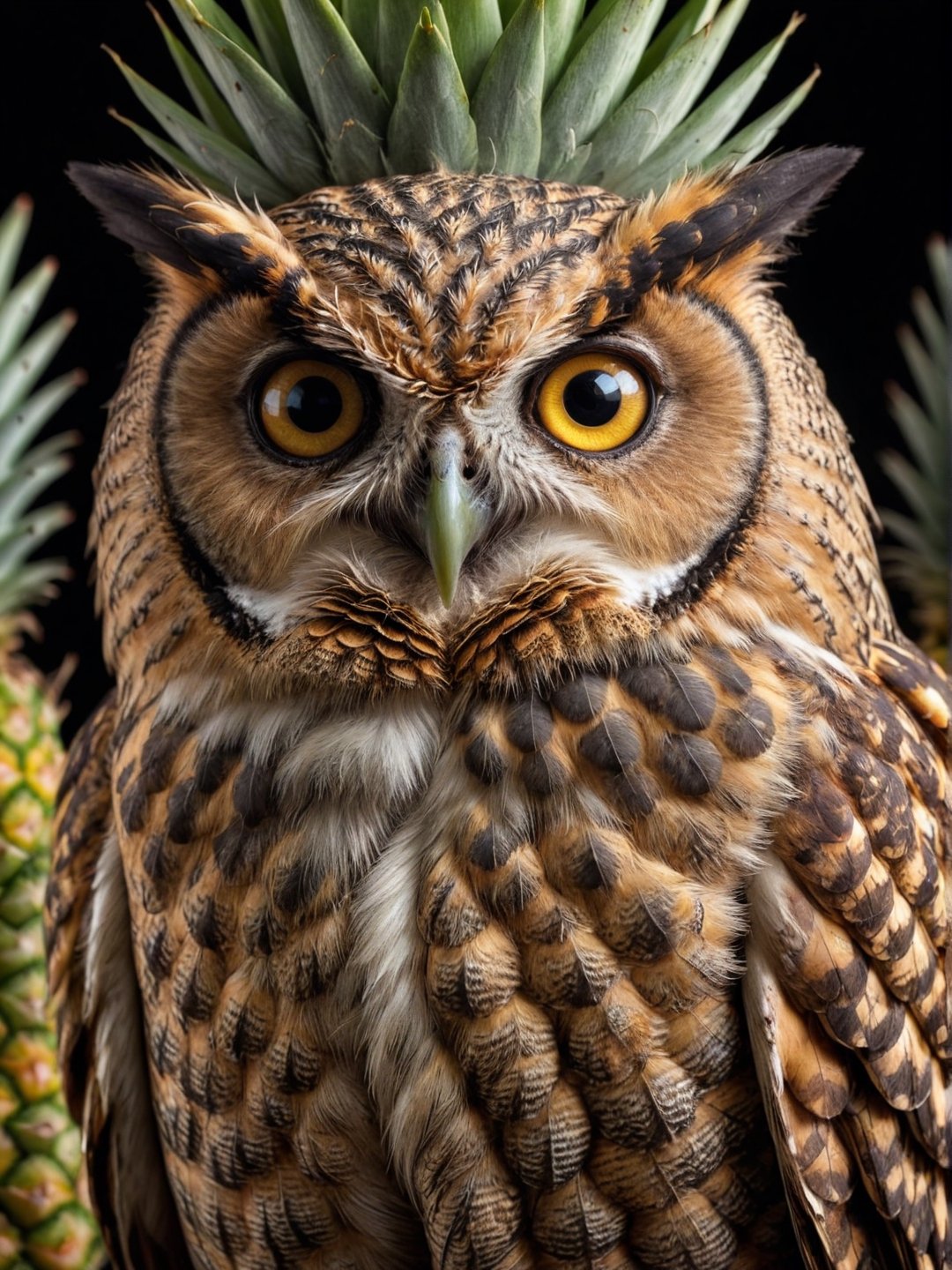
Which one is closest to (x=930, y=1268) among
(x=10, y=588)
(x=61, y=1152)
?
(x=61, y=1152)

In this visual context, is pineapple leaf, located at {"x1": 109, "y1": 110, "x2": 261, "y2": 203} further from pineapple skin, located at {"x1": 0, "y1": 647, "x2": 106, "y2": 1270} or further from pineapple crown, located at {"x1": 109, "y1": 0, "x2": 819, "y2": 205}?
pineapple skin, located at {"x1": 0, "y1": 647, "x2": 106, "y2": 1270}

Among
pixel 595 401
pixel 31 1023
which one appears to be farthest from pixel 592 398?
pixel 31 1023

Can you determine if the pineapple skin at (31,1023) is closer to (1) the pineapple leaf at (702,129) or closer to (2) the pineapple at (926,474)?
(1) the pineapple leaf at (702,129)

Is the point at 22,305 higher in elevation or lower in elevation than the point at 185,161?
lower

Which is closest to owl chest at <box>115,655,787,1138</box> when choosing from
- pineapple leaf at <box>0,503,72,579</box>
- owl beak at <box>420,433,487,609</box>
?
owl beak at <box>420,433,487,609</box>

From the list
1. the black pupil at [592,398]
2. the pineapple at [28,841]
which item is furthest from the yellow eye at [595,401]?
the pineapple at [28,841]

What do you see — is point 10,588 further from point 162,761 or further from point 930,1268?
point 930,1268

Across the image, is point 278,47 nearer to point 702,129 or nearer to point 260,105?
point 260,105
